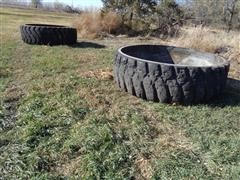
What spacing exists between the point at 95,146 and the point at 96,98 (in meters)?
1.33

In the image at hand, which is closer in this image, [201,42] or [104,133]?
[104,133]

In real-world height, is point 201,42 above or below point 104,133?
above

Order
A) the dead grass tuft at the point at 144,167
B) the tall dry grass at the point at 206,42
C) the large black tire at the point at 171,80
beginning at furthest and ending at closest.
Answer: the tall dry grass at the point at 206,42 → the large black tire at the point at 171,80 → the dead grass tuft at the point at 144,167

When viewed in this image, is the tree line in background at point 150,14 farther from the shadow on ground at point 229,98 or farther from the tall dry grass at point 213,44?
the shadow on ground at point 229,98

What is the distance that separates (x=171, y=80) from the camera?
4.21 m

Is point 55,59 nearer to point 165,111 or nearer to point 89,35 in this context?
point 165,111

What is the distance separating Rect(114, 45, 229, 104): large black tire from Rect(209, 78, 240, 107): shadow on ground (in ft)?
0.33

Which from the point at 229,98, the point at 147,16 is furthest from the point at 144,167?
the point at 147,16

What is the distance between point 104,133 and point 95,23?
9028 millimetres

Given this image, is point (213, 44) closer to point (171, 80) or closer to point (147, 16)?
point (171, 80)

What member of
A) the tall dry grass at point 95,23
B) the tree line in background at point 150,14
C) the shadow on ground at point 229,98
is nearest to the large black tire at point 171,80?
the shadow on ground at point 229,98

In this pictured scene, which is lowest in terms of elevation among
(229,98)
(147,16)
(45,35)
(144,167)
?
(144,167)

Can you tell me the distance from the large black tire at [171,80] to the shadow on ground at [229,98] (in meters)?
0.10

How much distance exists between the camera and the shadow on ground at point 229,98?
4475 millimetres
